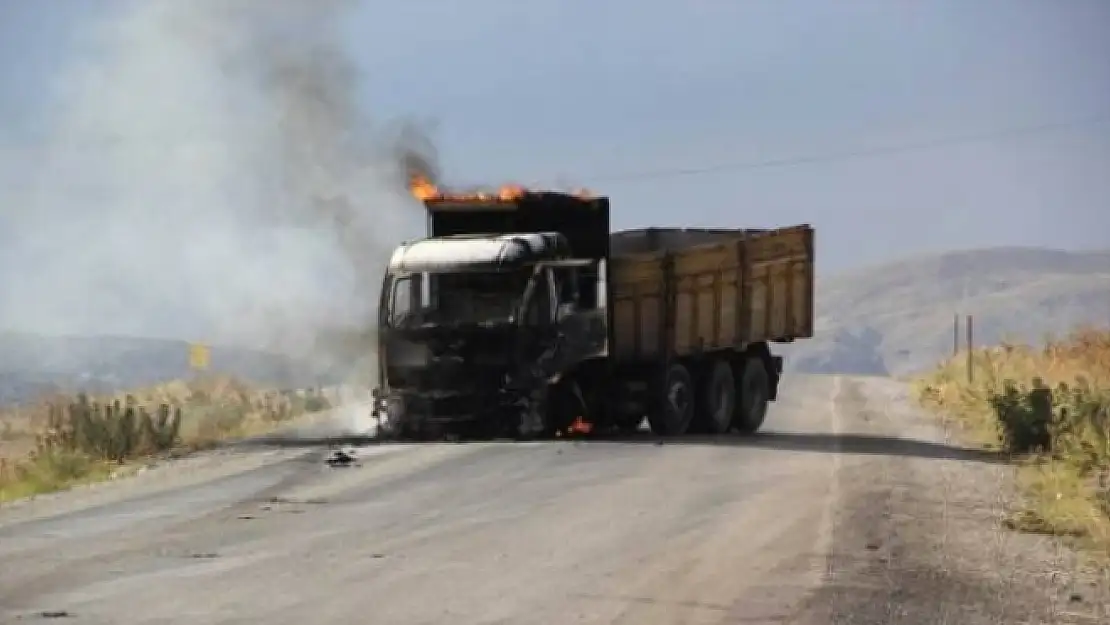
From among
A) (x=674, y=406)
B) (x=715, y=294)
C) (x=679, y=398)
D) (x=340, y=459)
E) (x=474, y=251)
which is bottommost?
(x=340, y=459)

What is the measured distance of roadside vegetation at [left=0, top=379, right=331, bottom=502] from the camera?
23.9 meters

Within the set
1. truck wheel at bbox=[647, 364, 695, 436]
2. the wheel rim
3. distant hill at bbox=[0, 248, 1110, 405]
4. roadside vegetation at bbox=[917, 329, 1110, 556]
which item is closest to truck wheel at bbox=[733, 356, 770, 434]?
truck wheel at bbox=[647, 364, 695, 436]

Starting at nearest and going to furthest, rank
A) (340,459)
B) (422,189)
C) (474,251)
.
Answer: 1. (340,459)
2. (474,251)
3. (422,189)

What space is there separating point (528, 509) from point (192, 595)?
18.8ft

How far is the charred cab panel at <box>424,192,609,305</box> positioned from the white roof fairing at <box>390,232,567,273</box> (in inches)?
27.5

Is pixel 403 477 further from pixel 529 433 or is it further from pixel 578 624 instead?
pixel 578 624

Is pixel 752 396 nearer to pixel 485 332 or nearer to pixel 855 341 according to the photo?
pixel 485 332

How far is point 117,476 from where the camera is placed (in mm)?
23344

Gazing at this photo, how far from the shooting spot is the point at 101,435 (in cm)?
2656

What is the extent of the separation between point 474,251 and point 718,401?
5102 millimetres

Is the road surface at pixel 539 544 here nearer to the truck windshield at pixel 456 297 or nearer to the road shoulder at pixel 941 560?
the road shoulder at pixel 941 560

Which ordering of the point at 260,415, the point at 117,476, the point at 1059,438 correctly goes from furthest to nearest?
the point at 260,415 < the point at 1059,438 < the point at 117,476

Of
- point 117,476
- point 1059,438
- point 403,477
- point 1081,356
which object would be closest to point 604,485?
point 403,477

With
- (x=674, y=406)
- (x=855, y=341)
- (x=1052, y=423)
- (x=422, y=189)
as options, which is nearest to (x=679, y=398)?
(x=674, y=406)
